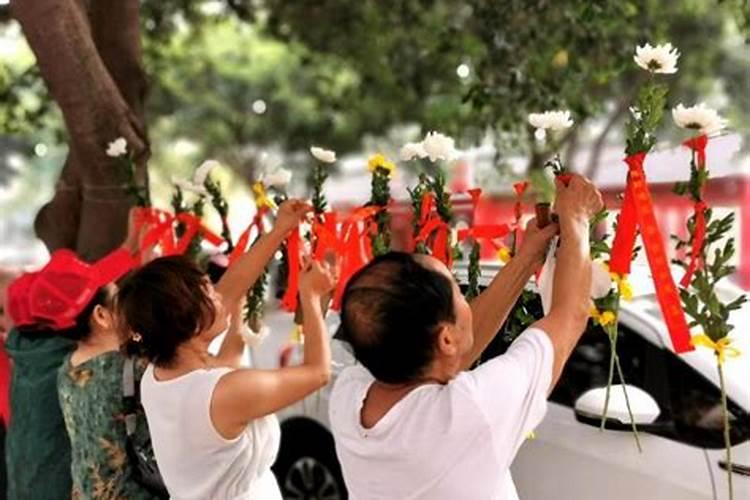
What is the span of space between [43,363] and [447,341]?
5.55 ft

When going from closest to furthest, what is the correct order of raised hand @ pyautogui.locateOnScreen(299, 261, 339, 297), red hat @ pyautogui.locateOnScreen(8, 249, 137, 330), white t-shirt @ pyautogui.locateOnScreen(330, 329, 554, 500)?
1. white t-shirt @ pyautogui.locateOnScreen(330, 329, 554, 500)
2. raised hand @ pyautogui.locateOnScreen(299, 261, 339, 297)
3. red hat @ pyautogui.locateOnScreen(8, 249, 137, 330)

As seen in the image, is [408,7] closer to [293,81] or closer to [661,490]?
[661,490]

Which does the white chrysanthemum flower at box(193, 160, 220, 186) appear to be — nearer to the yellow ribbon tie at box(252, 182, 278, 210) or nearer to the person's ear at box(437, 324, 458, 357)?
the yellow ribbon tie at box(252, 182, 278, 210)

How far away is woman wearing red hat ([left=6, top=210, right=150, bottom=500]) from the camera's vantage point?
9.89ft

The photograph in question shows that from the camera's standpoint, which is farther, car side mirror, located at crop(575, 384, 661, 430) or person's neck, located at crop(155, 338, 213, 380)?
car side mirror, located at crop(575, 384, 661, 430)

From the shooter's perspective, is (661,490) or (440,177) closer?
(440,177)

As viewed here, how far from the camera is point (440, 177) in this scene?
2.94 metres

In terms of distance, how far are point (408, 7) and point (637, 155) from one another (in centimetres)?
503

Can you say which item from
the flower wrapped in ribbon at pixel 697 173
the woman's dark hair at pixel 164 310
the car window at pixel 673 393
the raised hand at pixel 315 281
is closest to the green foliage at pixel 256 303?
the woman's dark hair at pixel 164 310

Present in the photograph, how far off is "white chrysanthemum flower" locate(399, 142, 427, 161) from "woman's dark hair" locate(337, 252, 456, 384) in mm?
941

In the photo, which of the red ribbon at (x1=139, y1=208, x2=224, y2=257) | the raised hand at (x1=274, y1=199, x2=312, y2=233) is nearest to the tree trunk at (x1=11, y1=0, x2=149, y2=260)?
the red ribbon at (x1=139, y1=208, x2=224, y2=257)

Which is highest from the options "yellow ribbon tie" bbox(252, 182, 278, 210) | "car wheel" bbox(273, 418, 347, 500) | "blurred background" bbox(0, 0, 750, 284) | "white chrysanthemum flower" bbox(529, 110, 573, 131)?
"blurred background" bbox(0, 0, 750, 284)

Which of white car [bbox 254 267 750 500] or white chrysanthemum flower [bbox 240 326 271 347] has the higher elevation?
white chrysanthemum flower [bbox 240 326 271 347]

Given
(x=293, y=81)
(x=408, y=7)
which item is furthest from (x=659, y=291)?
(x=293, y=81)
